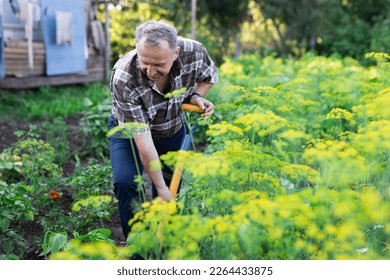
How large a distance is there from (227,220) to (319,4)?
43.6 feet

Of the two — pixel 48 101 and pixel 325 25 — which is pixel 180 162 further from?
pixel 325 25

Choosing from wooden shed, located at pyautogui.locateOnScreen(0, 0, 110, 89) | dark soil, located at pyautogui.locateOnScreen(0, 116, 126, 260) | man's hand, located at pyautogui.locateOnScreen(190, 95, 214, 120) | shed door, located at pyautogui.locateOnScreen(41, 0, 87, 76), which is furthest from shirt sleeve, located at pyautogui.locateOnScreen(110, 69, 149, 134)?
shed door, located at pyautogui.locateOnScreen(41, 0, 87, 76)

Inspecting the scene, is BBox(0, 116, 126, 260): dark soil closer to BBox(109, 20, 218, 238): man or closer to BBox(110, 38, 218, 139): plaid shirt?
BBox(109, 20, 218, 238): man

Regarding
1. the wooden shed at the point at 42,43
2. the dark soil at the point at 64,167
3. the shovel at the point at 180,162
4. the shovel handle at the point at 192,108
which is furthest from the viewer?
the wooden shed at the point at 42,43

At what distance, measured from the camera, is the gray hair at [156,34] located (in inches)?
115

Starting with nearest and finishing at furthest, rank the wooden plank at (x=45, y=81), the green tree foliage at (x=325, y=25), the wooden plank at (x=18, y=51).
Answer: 1. the wooden plank at (x=18, y=51)
2. the wooden plank at (x=45, y=81)
3. the green tree foliage at (x=325, y=25)

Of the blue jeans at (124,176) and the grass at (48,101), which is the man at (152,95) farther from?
the grass at (48,101)

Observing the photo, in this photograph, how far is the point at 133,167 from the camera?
11.1ft

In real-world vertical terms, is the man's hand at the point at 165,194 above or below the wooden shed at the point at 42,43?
above

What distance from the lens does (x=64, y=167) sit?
18.4 feet

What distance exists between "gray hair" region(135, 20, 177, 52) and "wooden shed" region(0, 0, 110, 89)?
5.79m

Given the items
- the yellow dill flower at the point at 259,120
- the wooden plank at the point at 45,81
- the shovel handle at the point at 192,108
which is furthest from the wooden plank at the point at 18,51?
the yellow dill flower at the point at 259,120

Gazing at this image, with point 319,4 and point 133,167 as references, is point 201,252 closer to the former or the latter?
point 133,167

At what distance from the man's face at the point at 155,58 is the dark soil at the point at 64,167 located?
130 cm
